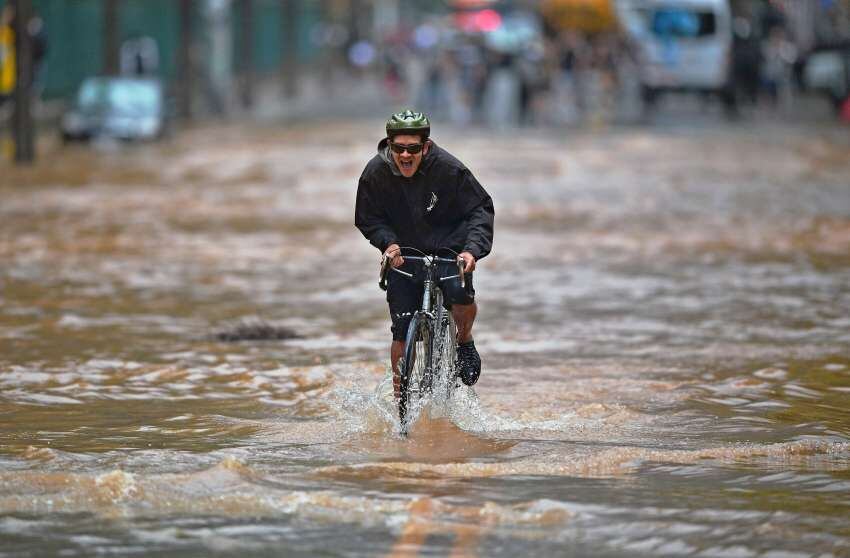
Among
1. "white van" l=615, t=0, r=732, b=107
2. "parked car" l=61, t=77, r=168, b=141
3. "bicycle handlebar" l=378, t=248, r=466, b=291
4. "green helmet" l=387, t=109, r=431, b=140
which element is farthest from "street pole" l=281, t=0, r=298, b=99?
"green helmet" l=387, t=109, r=431, b=140

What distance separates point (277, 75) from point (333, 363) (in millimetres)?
70537

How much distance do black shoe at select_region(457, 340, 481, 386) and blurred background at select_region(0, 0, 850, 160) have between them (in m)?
21.3

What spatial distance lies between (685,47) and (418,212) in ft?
124

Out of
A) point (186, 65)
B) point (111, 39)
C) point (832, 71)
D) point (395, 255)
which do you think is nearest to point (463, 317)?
point (395, 255)

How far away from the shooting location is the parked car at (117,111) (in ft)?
116

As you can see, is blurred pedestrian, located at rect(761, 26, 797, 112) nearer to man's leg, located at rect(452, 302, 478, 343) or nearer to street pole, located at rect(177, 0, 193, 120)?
street pole, located at rect(177, 0, 193, 120)

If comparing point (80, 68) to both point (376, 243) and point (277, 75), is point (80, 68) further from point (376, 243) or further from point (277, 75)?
point (376, 243)

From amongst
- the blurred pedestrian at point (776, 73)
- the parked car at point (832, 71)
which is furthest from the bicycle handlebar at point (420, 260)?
the blurred pedestrian at point (776, 73)

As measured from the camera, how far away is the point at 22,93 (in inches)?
1171

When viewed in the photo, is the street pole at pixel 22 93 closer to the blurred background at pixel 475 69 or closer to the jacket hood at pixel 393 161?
the blurred background at pixel 475 69

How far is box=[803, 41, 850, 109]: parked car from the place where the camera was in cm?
4341

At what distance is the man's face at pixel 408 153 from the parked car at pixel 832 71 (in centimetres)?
3558

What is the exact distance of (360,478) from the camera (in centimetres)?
825

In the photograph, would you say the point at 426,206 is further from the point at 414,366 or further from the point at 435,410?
the point at 435,410
